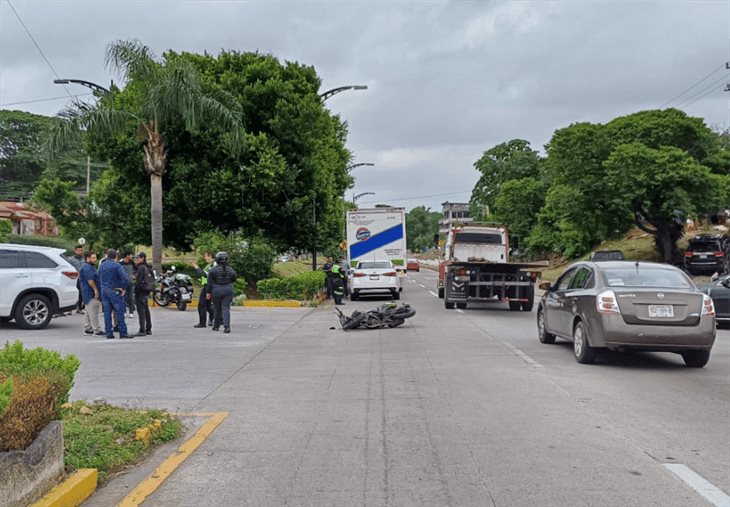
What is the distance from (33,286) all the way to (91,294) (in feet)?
6.02

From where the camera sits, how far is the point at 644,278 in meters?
11.5

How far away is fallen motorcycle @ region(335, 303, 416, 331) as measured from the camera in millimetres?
17578

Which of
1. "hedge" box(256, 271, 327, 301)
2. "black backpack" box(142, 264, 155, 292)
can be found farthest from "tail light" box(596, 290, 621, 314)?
"hedge" box(256, 271, 327, 301)

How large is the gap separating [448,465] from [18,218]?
197ft

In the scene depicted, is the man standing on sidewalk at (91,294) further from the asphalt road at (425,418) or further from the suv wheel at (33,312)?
the suv wheel at (33,312)

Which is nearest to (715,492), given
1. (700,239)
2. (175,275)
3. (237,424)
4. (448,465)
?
(448,465)

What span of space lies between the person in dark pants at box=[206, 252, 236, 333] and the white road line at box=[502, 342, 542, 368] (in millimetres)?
6078

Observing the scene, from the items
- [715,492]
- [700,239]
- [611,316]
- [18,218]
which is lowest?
[715,492]

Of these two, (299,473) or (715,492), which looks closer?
(715,492)

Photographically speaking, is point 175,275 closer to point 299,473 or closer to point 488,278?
point 488,278

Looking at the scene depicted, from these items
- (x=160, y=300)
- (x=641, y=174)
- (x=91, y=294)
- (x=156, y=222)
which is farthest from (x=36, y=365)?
(x=641, y=174)

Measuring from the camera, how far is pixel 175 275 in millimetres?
23844

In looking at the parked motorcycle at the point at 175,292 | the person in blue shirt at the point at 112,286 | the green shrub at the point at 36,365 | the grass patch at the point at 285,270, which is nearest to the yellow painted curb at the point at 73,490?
the green shrub at the point at 36,365

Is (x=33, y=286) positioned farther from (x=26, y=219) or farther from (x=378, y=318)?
(x=26, y=219)
